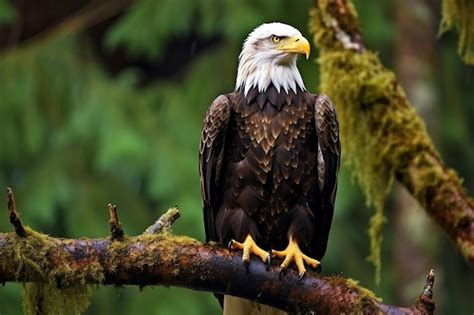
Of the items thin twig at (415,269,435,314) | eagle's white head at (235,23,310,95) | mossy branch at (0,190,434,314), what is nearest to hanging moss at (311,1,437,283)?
eagle's white head at (235,23,310,95)

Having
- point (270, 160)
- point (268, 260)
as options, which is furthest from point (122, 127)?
point (268, 260)

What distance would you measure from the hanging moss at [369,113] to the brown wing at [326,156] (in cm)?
80

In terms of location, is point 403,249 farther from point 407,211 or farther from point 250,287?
point 250,287

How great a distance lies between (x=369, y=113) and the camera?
7.09 meters

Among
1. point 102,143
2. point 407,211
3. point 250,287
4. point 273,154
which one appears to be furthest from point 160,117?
point 250,287

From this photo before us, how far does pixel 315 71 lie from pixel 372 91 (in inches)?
223

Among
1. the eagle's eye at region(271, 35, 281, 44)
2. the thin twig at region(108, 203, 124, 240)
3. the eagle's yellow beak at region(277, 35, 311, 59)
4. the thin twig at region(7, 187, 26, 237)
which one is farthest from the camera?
the eagle's eye at region(271, 35, 281, 44)

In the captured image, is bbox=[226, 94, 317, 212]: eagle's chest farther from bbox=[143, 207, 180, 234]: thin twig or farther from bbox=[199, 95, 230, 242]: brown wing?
bbox=[143, 207, 180, 234]: thin twig

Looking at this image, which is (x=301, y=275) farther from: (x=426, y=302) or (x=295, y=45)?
(x=295, y=45)

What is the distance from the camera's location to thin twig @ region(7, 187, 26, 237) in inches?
Answer: 191

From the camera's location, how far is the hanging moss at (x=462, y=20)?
7074mm

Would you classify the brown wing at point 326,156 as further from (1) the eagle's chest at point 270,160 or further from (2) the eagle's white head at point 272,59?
(2) the eagle's white head at point 272,59

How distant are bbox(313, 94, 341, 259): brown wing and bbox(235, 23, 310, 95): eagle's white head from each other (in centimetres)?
25

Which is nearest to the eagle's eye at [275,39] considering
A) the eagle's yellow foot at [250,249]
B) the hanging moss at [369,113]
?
the hanging moss at [369,113]
